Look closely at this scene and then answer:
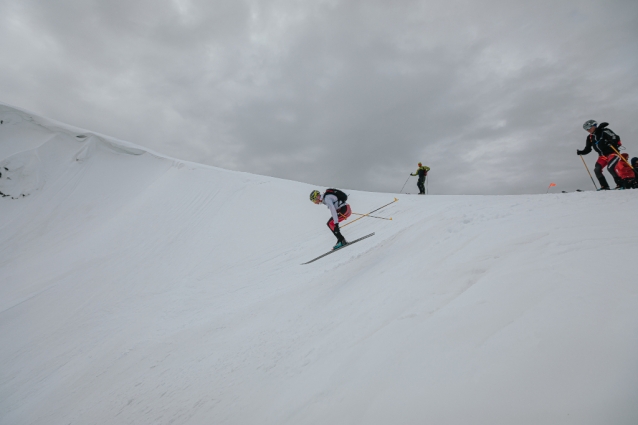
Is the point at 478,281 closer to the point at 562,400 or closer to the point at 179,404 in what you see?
the point at 562,400

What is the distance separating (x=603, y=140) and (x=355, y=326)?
29.0 ft

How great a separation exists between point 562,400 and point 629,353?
0.54 metres

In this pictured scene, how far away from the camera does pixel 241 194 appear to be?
18.5m

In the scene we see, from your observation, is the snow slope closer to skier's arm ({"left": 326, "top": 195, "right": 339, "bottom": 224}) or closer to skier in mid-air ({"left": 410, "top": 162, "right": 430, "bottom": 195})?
skier's arm ({"left": 326, "top": 195, "right": 339, "bottom": 224})

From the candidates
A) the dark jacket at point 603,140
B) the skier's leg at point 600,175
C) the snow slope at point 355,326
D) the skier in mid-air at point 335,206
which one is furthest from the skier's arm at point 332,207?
the dark jacket at point 603,140

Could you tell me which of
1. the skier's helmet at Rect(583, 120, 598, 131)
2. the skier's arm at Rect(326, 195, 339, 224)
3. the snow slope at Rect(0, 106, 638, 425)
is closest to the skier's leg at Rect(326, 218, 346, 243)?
the skier's arm at Rect(326, 195, 339, 224)

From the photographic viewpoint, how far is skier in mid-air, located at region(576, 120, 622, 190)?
652 centimetres

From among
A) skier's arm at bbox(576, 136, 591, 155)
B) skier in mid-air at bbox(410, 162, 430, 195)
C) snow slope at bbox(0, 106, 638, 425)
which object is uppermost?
skier in mid-air at bbox(410, 162, 430, 195)

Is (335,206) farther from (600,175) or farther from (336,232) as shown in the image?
(600,175)

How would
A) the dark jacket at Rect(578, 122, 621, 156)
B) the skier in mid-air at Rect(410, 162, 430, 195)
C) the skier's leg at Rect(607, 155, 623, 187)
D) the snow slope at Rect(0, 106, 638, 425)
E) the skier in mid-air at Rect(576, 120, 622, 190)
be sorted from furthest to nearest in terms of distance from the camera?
the skier in mid-air at Rect(410, 162, 430, 195) < the dark jacket at Rect(578, 122, 621, 156) < the skier in mid-air at Rect(576, 120, 622, 190) < the skier's leg at Rect(607, 155, 623, 187) < the snow slope at Rect(0, 106, 638, 425)

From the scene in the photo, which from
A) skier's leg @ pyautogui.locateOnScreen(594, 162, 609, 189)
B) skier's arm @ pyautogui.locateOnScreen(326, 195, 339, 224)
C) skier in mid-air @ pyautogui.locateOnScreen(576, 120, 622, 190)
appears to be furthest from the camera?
skier's arm @ pyautogui.locateOnScreen(326, 195, 339, 224)

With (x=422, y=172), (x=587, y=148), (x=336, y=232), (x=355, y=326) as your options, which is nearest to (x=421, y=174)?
(x=422, y=172)

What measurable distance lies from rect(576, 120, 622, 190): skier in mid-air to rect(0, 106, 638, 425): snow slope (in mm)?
2642

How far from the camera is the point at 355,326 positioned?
10.6 feet
